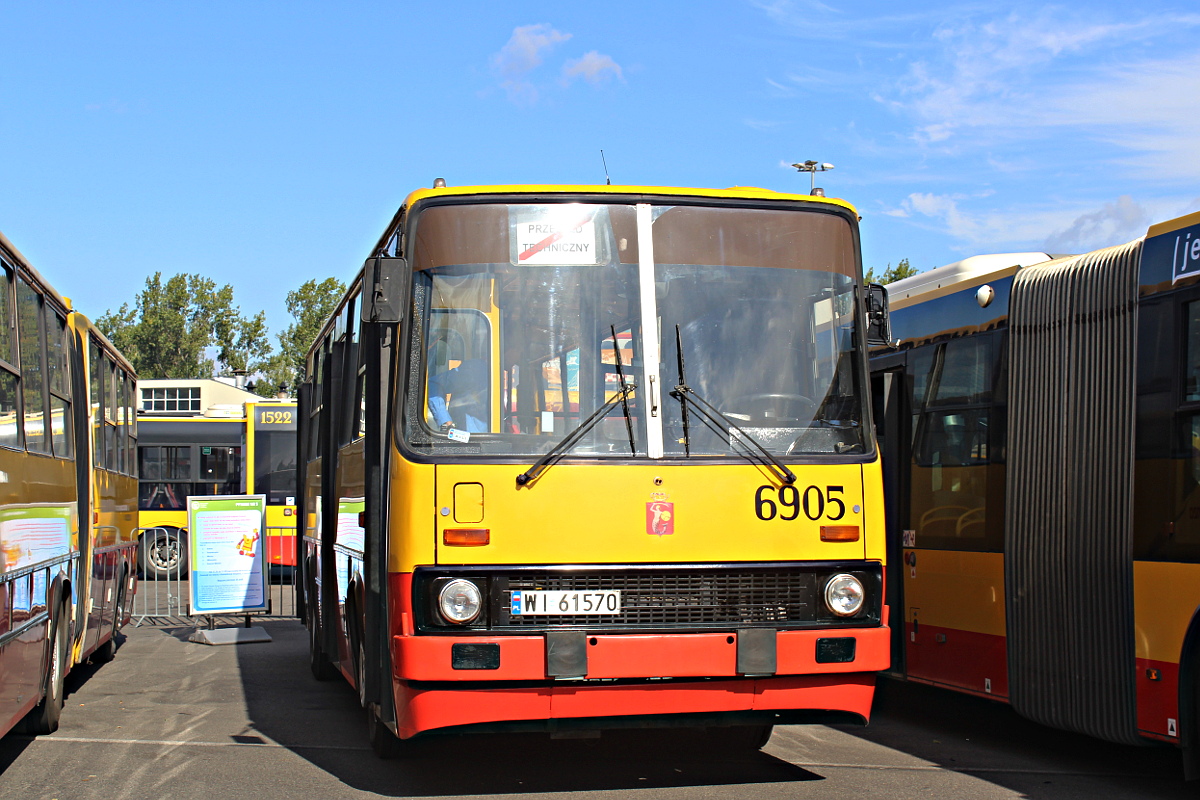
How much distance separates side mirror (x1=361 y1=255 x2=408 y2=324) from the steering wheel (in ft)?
5.64

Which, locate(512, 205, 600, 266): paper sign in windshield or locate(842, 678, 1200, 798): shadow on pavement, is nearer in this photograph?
locate(512, 205, 600, 266): paper sign in windshield

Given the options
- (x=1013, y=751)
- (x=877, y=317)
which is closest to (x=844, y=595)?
(x=877, y=317)

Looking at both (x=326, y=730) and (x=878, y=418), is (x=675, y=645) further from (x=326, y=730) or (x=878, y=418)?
(x=326, y=730)

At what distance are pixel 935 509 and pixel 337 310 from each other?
496cm

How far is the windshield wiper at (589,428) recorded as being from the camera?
20.0 feet

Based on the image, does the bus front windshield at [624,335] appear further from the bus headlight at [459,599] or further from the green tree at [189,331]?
the green tree at [189,331]

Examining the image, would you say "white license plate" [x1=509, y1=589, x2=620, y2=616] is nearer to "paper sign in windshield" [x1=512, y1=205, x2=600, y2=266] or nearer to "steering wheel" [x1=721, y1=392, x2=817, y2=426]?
"steering wheel" [x1=721, y1=392, x2=817, y2=426]

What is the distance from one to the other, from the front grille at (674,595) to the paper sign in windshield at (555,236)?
1.58 m

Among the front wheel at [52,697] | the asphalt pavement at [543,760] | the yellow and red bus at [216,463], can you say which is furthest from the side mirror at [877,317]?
the yellow and red bus at [216,463]

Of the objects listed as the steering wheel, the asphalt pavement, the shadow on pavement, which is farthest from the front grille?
the shadow on pavement

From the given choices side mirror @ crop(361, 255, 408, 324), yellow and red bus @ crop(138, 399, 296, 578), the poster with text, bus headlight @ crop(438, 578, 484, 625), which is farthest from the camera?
yellow and red bus @ crop(138, 399, 296, 578)

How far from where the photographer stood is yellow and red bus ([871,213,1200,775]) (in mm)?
6379

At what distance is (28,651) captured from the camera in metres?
7.21

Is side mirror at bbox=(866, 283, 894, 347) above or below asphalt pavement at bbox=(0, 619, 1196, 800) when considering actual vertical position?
above
